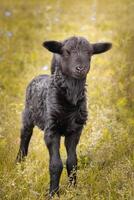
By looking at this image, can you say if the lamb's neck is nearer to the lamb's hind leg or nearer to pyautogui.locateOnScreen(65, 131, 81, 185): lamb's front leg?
pyautogui.locateOnScreen(65, 131, 81, 185): lamb's front leg

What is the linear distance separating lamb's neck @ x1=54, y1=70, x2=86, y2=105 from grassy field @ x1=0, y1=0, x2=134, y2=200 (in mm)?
1024

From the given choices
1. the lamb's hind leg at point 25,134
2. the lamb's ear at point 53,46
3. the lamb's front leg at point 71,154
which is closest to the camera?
the lamb's ear at point 53,46

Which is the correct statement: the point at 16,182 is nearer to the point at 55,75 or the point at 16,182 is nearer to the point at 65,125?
the point at 65,125

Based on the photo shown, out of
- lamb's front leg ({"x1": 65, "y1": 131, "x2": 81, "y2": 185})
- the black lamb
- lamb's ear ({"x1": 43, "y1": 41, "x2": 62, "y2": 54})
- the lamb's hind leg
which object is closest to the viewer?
the black lamb

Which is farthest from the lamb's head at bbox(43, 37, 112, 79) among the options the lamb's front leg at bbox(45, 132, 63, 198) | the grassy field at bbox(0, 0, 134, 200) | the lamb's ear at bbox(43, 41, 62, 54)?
the grassy field at bbox(0, 0, 134, 200)

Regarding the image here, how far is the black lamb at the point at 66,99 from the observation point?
25.3 feet

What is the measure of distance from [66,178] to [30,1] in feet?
40.8

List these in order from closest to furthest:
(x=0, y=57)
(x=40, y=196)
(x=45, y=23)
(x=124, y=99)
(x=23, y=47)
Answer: (x=40, y=196)
(x=124, y=99)
(x=0, y=57)
(x=23, y=47)
(x=45, y=23)

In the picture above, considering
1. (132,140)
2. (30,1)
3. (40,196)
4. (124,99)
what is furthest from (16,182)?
(30,1)

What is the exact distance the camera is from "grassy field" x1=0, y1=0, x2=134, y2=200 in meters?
7.94

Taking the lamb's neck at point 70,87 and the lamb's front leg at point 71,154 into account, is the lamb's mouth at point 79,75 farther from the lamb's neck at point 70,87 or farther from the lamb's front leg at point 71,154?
the lamb's front leg at point 71,154

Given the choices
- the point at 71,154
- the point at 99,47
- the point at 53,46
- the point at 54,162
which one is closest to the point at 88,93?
the point at 99,47

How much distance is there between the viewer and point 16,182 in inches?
310

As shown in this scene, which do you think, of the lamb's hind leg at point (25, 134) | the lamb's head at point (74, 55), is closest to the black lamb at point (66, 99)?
the lamb's head at point (74, 55)
